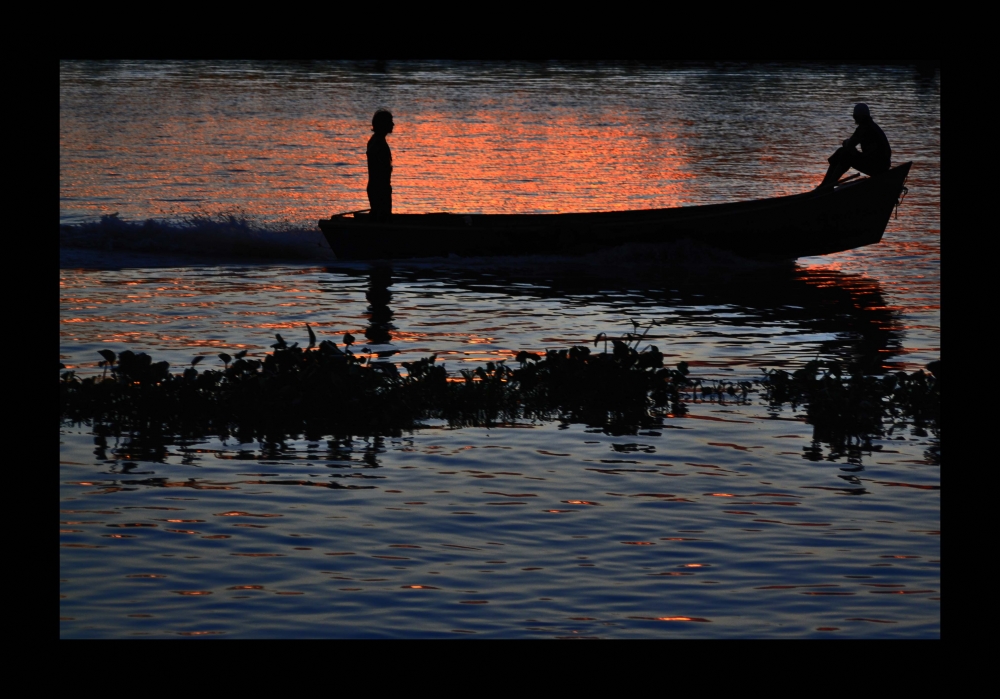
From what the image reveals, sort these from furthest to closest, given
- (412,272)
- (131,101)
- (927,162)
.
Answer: (131,101), (927,162), (412,272)

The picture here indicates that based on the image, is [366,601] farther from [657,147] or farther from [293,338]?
[657,147]

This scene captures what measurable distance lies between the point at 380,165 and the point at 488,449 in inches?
393

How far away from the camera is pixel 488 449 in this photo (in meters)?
10.8

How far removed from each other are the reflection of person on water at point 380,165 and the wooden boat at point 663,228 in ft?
0.67

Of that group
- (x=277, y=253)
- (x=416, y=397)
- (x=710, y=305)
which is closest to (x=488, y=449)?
(x=416, y=397)

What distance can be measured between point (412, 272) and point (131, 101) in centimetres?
3074

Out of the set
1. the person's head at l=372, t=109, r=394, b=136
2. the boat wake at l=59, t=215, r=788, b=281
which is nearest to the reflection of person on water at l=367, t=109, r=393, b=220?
the person's head at l=372, t=109, r=394, b=136

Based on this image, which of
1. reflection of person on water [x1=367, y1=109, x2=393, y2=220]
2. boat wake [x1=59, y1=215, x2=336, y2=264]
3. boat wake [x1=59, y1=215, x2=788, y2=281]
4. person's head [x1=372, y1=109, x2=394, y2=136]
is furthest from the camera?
boat wake [x1=59, y1=215, x2=336, y2=264]

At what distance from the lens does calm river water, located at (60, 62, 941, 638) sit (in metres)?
7.73

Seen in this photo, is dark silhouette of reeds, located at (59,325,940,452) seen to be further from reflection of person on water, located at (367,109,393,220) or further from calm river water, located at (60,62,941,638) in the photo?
reflection of person on water, located at (367,109,393,220)

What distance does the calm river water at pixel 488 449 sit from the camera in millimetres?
7727

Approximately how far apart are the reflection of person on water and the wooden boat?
0.67 ft

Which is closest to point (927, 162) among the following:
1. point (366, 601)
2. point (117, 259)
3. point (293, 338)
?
point (117, 259)

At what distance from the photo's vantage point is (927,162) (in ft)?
113
